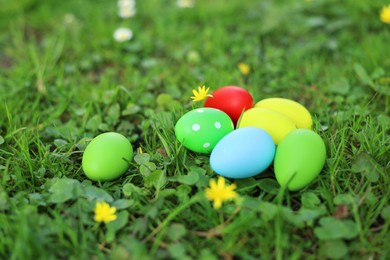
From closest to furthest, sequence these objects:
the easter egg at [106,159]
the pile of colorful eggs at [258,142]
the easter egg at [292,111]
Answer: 1. the pile of colorful eggs at [258,142]
2. the easter egg at [106,159]
3. the easter egg at [292,111]

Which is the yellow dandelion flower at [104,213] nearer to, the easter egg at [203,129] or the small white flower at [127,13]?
the easter egg at [203,129]

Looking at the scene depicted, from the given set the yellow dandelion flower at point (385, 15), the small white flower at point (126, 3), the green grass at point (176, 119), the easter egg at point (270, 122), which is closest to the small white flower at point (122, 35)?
the green grass at point (176, 119)

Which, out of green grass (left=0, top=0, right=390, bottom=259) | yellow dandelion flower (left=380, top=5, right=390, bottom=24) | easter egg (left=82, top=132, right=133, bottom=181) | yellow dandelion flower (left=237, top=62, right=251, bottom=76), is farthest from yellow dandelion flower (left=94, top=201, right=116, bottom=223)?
yellow dandelion flower (left=380, top=5, right=390, bottom=24)

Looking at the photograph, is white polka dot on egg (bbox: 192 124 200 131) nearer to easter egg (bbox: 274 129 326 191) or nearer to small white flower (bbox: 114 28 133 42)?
easter egg (bbox: 274 129 326 191)

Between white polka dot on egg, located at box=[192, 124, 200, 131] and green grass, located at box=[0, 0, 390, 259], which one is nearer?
green grass, located at box=[0, 0, 390, 259]

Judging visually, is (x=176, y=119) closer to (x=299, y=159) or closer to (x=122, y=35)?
(x=299, y=159)

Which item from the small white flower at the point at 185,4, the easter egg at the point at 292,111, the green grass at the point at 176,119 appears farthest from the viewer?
the small white flower at the point at 185,4
